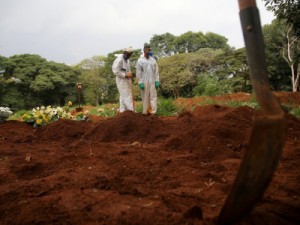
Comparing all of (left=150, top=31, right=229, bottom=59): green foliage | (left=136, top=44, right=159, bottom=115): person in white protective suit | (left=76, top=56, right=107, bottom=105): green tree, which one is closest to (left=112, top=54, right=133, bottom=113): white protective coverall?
(left=136, top=44, right=159, bottom=115): person in white protective suit

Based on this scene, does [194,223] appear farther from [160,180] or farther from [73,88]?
[73,88]

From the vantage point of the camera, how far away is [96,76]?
A: 1123 inches

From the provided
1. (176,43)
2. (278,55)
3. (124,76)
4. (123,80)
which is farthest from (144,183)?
(176,43)

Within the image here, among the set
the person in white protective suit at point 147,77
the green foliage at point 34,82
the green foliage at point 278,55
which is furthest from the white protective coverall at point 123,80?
the green foliage at point 34,82

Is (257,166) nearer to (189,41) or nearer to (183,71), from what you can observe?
(183,71)

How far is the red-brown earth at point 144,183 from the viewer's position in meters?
1.69

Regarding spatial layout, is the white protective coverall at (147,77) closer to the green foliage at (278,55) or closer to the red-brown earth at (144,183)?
the red-brown earth at (144,183)

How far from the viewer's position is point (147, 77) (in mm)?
8336

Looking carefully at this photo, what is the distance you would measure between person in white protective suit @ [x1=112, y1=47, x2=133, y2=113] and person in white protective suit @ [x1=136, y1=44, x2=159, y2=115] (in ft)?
1.12

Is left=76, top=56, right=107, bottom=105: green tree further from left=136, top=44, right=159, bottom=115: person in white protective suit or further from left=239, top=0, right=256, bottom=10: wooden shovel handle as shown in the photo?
left=239, top=0, right=256, bottom=10: wooden shovel handle

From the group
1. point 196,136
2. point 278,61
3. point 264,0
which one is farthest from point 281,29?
point 196,136

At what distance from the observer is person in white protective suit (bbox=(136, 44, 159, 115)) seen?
8258 millimetres

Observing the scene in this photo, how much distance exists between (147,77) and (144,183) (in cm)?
612

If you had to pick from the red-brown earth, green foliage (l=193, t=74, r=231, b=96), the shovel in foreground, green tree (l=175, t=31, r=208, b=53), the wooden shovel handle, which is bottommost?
the red-brown earth
